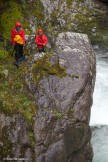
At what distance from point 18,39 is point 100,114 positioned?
237 inches

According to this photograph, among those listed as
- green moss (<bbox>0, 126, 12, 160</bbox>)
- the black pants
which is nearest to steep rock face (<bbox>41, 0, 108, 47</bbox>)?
the black pants

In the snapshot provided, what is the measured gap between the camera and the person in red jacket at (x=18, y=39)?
Answer: 11961 mm

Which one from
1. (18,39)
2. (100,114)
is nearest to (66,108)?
(18,39)

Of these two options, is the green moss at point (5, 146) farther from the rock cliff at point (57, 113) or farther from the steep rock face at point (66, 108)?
the steep rock face at point (66, 108)

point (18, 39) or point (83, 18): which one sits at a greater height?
point (83, 18)

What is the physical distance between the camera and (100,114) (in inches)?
631

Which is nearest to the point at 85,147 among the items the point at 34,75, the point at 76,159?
the point at 76,159

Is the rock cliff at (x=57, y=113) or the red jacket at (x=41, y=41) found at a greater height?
the red jacket at (x=41, y=41)

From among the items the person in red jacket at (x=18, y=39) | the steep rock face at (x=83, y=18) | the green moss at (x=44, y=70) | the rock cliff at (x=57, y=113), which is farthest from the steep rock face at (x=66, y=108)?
the steep rock face at (x=83, y=18)

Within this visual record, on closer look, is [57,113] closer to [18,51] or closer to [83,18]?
[18,51]

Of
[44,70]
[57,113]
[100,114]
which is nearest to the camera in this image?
[57,113]

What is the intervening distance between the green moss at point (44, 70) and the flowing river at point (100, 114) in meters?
4.04

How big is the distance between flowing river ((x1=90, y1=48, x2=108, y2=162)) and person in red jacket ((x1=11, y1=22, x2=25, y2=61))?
16.7 ft

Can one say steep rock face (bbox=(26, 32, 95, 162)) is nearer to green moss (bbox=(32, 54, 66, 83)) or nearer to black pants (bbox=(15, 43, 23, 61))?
green moss (bbox=(32, 54, 66, 83))
